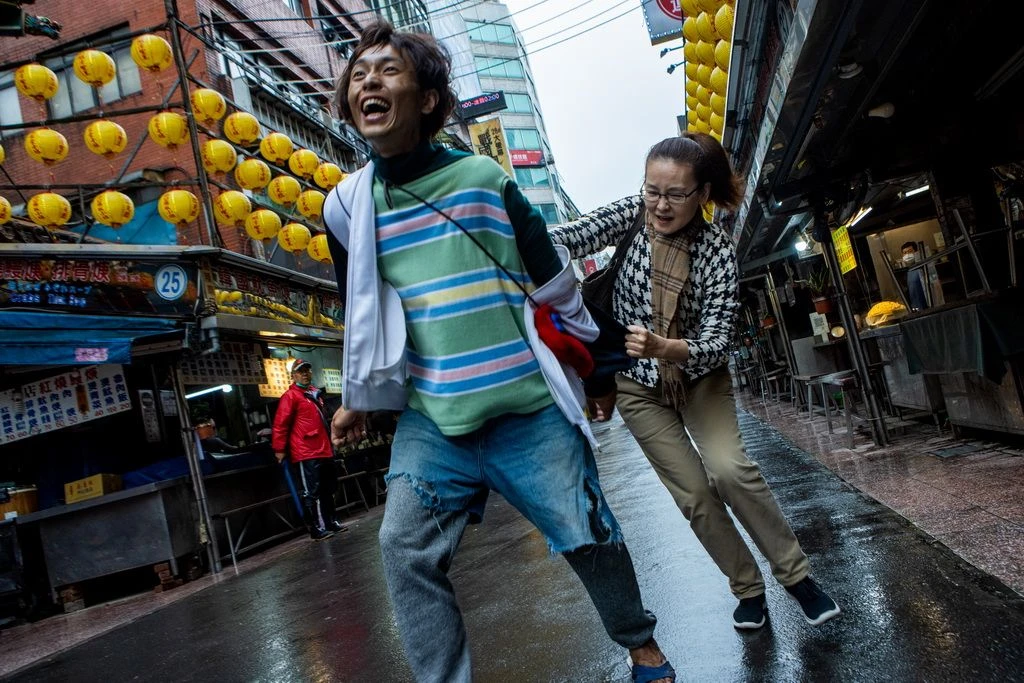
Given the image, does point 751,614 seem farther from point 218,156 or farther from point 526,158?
point 526,158

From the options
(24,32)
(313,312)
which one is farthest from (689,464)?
(313,312)

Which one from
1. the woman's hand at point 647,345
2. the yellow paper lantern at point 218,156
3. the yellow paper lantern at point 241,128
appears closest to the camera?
the woman's hand at point 647,345

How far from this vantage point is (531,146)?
66625 mm

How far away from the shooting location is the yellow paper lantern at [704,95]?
11.3 metres

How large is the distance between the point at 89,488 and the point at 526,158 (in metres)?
59.1

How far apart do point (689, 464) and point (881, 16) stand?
11.9 feet

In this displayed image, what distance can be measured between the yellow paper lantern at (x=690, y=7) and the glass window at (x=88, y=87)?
44.0 feet

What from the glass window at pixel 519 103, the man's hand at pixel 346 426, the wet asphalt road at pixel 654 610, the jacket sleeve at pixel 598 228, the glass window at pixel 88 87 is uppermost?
the glass window at pixel 519 103

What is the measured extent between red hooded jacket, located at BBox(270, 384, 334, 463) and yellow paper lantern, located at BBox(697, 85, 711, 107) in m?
7.12

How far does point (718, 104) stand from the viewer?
10.8m

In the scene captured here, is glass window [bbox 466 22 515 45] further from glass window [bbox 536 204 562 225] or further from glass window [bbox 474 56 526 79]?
glass window [bbox 536 204 562 225]

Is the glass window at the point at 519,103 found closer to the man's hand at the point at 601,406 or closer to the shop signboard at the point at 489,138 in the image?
the shop signboard at the point at 489,138

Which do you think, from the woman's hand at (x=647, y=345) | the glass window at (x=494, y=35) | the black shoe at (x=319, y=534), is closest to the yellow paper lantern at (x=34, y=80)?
the black shoe at (x=319, y=534)

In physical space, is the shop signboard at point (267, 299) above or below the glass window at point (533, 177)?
below
